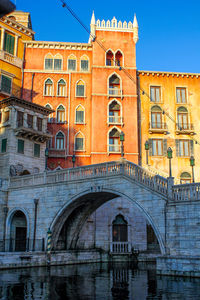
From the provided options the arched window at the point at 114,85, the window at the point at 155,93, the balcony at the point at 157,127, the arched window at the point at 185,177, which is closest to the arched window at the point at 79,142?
the arched window at the point at 114,85

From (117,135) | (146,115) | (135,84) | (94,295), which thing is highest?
(135,84)

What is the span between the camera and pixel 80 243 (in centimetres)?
3139

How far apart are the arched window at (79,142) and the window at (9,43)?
13.0 metres

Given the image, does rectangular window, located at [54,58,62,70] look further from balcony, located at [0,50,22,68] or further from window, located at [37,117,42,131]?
window, located at [37,117,42,131]

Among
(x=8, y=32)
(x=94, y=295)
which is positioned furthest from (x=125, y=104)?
(x=94, y=295)

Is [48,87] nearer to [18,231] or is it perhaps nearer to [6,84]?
[6,84]

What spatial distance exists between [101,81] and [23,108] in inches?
472

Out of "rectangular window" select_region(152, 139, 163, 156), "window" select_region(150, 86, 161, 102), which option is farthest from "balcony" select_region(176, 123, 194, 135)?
"window" select_region(150, 86, 161, 102)

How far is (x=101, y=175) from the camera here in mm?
24203

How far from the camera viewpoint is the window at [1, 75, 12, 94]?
38.6 metres

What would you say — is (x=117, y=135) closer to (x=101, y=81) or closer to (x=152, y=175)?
(x=101, y=81)

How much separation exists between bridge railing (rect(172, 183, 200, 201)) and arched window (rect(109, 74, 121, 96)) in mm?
22870

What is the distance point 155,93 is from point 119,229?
60.6ft

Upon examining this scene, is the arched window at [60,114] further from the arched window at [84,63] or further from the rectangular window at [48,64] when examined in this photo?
the arched window at [84,63]
